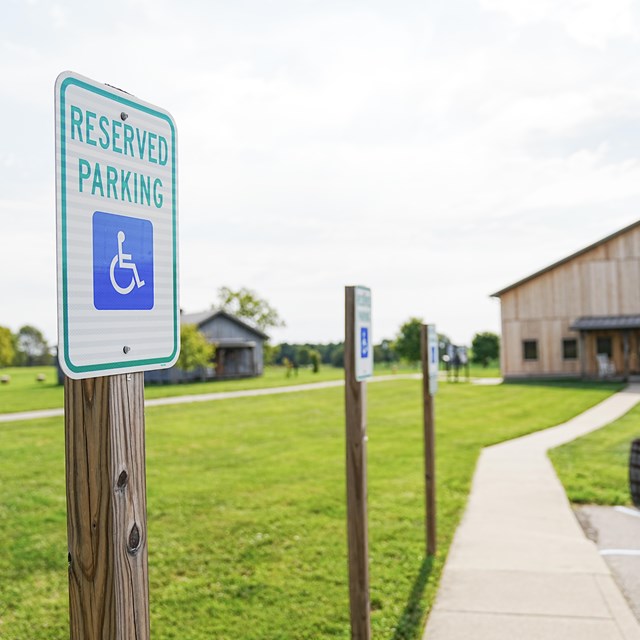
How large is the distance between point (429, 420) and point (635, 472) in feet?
10.2

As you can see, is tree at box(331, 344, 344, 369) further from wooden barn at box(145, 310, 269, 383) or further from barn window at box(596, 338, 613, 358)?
barn window at box(596, 338, 613, 358)

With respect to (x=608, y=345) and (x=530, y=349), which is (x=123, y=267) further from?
(x=608, y=345)

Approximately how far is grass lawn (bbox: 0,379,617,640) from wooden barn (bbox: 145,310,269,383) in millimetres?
29742

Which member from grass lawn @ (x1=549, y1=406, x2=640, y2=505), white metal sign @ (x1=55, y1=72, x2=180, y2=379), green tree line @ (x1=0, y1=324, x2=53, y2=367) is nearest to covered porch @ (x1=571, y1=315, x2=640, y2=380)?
grass lawn @ (x1=549, y1=406, x2=640, y2=505)

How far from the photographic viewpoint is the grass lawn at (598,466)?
29.4 ft

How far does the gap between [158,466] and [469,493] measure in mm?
5190

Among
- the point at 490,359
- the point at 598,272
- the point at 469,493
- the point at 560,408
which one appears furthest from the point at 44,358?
the point at 469,493

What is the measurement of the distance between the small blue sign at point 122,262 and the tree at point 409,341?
6376 cm

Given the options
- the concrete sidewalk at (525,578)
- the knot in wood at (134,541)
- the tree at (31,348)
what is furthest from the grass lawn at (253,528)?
the tree at (31,348)

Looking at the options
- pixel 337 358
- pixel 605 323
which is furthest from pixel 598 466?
pixel 337 358

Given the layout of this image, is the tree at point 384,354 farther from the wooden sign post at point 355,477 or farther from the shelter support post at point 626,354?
the wooden sign post at point 355,477

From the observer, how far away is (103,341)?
191 cm

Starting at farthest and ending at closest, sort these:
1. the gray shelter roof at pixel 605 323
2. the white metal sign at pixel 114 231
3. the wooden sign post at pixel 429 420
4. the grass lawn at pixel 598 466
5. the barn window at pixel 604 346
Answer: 1. the barn window at pixel 604 346
2. the gray shelter roof at pixel 605 323
3. the grass lawn at pixel 598 466
4. the wooden sign post at pixel 429 420
5. the white metal sign at pixel 114 231

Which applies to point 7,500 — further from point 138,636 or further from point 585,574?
point 138,636
